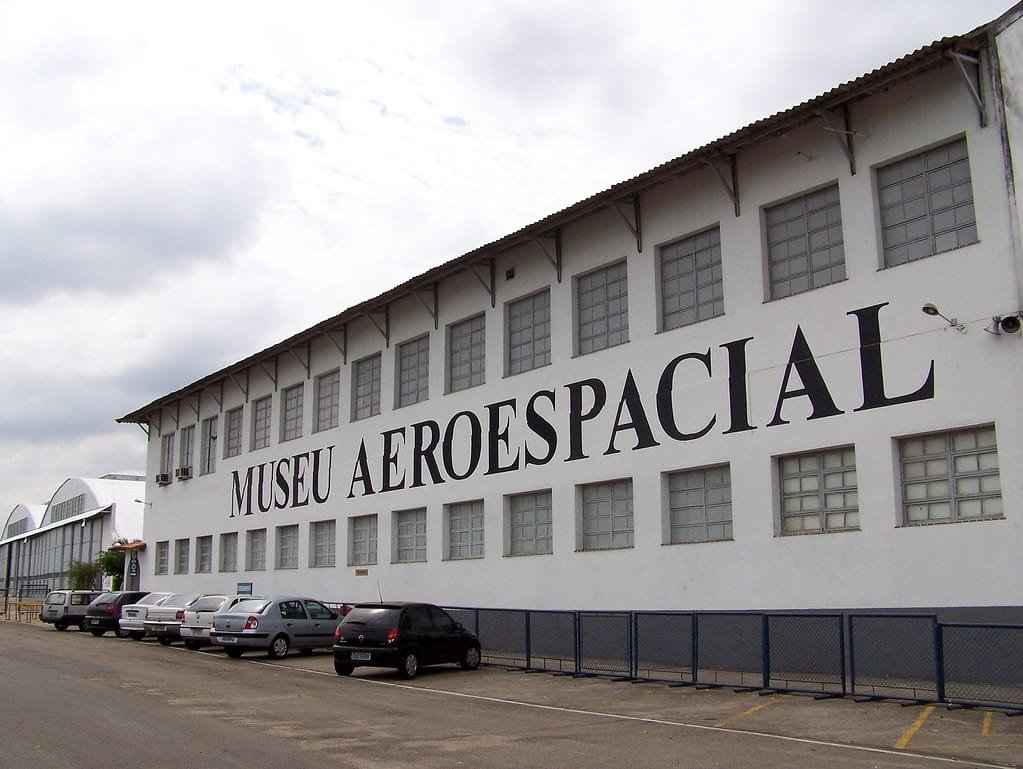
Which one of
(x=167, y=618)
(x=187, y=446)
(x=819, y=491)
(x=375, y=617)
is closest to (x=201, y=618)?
(x=167, y=618)

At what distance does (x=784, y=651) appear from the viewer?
50.2 feet

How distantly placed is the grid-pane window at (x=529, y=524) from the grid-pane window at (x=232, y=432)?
16.9 metres

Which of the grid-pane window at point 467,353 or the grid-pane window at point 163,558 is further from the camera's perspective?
the grid-pane window at point 163,558

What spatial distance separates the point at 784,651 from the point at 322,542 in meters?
19.3

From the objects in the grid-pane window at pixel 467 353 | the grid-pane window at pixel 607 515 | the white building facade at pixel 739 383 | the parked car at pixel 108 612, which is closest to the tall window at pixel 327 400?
the white building facade at pixel 739 383

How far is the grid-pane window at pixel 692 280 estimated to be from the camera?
65.6ft

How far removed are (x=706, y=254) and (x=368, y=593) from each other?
Answer: 1445cm

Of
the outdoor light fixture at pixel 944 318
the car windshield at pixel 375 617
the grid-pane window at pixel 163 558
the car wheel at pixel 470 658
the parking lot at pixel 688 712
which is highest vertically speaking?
the outdoor light fixture at pixel 944 318

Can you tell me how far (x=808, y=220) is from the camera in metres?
18.5

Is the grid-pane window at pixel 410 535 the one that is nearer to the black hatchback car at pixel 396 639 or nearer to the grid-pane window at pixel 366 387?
the grid-pane window at pixel 366 387

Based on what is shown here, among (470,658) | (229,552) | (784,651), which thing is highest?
(229,552)

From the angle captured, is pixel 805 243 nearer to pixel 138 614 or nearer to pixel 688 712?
pixel 688 712

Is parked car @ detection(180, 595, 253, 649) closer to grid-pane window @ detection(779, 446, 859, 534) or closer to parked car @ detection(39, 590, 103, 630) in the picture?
parked car @ detection(39, 590, 103, 630)

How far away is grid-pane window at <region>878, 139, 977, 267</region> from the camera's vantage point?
16.2 metres
